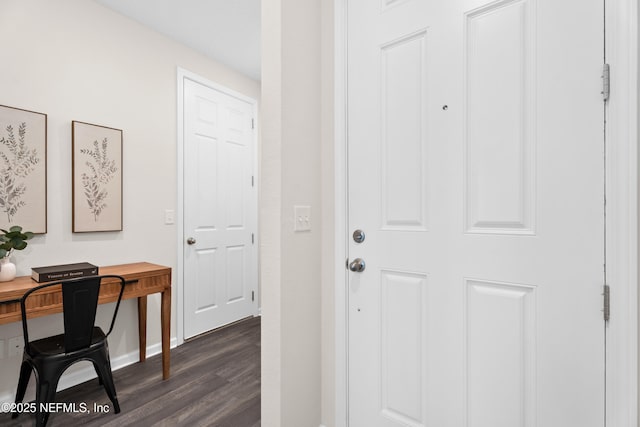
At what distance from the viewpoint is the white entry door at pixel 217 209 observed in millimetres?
3004

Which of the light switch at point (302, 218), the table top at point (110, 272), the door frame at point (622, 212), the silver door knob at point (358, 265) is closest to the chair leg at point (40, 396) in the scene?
the table top at point (110, 272)

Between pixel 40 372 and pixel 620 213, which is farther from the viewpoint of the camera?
pixel 40 372

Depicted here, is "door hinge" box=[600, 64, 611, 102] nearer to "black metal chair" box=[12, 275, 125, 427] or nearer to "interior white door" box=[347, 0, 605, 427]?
"interior white door" box=[347, 0, 605, 427]

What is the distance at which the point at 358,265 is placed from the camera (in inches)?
56.2

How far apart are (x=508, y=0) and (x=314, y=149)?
89 cm

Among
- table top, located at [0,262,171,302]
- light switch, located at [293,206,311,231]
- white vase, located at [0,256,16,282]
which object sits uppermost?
light switch, located at [293,206,311,231]

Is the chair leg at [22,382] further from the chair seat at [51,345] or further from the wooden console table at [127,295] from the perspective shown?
the wooden console table at [127,295]

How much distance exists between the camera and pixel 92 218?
2316mm

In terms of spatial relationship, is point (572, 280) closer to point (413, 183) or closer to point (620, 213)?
point (620, 213)

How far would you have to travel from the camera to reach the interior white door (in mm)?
945

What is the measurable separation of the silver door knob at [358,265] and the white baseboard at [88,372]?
2126mm

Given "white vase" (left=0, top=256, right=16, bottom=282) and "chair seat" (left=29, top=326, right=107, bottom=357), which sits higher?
"white vase" (left=0, top=256, right=16, bottom=282)

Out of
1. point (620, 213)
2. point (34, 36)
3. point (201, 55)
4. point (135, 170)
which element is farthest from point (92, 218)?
point (620, 213)

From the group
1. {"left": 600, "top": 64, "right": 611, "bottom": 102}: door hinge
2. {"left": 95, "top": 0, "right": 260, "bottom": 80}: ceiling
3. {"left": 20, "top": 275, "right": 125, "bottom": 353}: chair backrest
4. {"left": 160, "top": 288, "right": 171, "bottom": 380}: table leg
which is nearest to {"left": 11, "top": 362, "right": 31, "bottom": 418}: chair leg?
{"left": 20, "top": 275, "right": 125, "bottom": 353}: chair backrest
